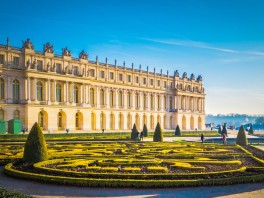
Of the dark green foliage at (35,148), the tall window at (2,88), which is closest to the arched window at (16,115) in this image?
the tall window at (2,88)

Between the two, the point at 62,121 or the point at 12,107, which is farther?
the point at 62,121

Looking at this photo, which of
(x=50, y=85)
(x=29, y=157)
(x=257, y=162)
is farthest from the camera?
(x=50, y=85)

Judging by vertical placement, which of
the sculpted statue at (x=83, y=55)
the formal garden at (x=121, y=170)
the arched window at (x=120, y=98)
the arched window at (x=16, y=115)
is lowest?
the formal garden at (x=121, y=170)

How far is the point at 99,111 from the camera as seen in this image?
6375cm

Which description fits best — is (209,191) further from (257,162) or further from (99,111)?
(99,111)

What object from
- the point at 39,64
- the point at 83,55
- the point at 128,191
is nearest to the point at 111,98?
the point at 83,55

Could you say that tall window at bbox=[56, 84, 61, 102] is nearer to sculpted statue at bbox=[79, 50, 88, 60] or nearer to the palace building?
the palace building

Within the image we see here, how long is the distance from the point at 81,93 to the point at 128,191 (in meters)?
46.8

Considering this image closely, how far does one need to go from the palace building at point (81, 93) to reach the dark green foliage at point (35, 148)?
1304 inches

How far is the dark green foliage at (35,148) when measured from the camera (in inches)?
687

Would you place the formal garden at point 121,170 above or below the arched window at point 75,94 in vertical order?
below

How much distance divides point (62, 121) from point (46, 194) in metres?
44.5

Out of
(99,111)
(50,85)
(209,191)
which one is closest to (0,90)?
(50,85)

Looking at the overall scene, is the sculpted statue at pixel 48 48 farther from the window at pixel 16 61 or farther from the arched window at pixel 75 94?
the arched window at pixel 75 94
